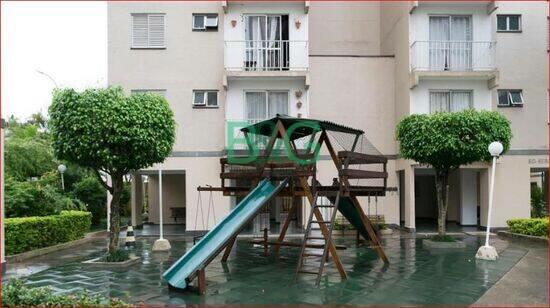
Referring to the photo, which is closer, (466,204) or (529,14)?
(529,14)

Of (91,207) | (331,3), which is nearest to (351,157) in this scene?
(331,3)

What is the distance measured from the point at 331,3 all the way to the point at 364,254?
13116 mm

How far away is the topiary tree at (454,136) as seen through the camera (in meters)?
13.6

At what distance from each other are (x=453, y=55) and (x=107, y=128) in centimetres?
1327

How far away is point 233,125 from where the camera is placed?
59.6ft

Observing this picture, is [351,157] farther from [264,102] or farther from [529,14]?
[529,14]

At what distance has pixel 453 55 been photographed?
18.5m

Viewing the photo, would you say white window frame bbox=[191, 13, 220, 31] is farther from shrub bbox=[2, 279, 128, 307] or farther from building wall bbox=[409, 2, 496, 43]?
shrub bbox=[2, 279, 128, 307]

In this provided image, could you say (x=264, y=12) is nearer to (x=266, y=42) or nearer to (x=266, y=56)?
(x=266, y=42)

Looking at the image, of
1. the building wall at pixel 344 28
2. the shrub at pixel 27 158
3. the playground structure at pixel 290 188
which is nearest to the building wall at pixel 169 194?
the shrub at pixel 27 158

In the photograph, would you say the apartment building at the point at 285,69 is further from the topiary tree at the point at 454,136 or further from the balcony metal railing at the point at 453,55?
the topiary tree at the point at 454,136

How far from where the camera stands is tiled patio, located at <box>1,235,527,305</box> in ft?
26.3

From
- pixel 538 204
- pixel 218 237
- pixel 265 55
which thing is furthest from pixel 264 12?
pixel 538 204

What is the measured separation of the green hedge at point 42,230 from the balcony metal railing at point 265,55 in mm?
7530
